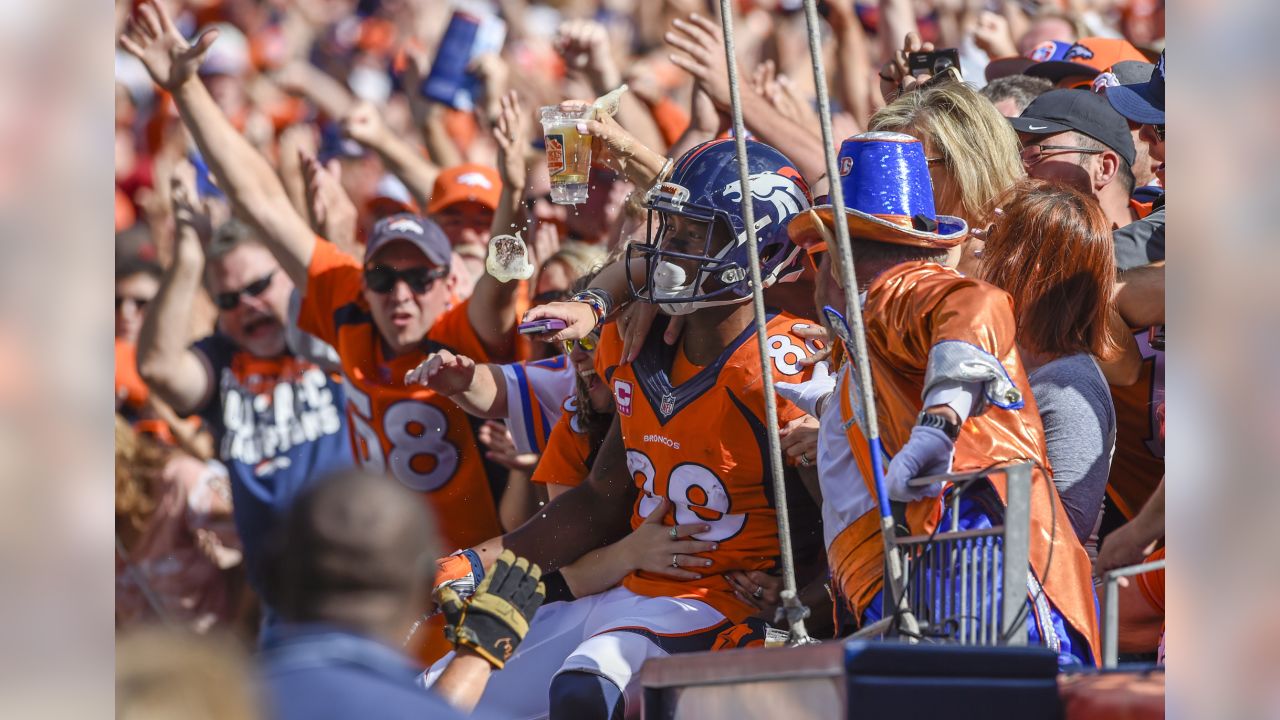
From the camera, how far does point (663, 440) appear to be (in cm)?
384

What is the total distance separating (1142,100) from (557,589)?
2201 mm

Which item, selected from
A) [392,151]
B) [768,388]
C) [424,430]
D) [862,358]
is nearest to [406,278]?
[424,430]

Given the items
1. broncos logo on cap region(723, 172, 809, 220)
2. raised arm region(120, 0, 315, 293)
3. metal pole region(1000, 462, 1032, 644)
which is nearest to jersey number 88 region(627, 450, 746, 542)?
broncos logo on cap region(723, 172, 809, 220)

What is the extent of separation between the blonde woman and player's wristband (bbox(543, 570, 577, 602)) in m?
1.46

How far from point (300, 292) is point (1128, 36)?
4560 mm

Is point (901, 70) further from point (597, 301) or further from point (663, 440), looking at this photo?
point (663, 440)

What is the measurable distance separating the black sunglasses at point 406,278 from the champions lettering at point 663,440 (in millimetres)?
1649

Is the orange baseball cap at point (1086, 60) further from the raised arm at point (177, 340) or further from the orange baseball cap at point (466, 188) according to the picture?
the raised arm at point (177, 340)

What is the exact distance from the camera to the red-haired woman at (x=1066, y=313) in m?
3.30

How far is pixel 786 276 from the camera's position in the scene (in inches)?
156

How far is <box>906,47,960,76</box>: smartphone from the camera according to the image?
15.8 ft
